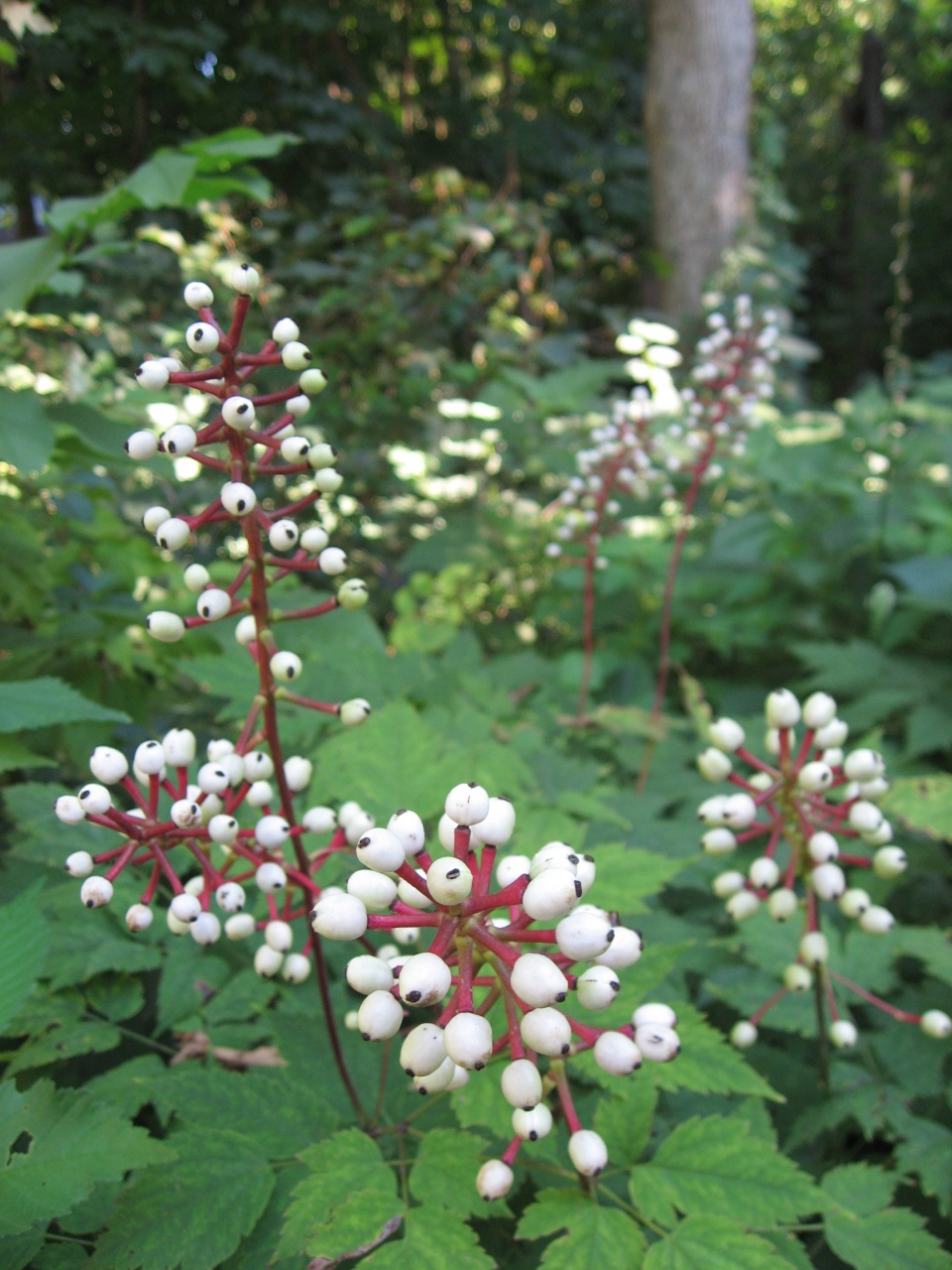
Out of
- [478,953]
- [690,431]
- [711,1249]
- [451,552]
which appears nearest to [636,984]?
[711,1249]

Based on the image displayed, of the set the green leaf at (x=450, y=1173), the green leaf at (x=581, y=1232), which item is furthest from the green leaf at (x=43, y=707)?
the green leaf at (x=581, y=1232)

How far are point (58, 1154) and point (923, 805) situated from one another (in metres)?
1.80

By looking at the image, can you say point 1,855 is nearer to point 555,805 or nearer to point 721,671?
point 555,805

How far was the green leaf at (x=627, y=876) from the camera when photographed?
1153mm

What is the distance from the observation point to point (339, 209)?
4430 millimetres

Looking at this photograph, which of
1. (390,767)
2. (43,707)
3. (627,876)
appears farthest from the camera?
(390,767)

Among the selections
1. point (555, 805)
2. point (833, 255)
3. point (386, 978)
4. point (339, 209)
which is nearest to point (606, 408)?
point (339, 209)

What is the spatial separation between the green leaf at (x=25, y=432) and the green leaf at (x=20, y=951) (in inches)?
28.1

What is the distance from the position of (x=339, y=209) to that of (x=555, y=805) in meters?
4.02

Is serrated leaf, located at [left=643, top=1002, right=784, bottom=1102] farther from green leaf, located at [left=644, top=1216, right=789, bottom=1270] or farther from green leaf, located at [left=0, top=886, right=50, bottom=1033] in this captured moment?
green leaf, located at [left=0, top=886, right=50, bottom=1033]

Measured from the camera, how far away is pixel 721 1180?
91 cm

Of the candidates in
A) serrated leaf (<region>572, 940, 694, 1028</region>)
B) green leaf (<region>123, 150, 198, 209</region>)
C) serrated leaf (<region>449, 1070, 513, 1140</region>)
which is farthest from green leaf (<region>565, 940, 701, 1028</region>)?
green leaf (<region>123, 150, 198, 209</region>)

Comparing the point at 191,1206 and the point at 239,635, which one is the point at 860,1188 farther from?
the point at 239,635

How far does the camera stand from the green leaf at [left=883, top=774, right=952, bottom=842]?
1783 mm
